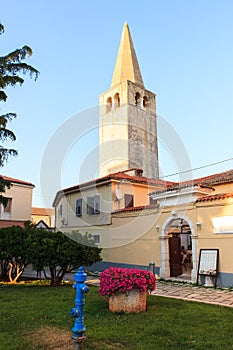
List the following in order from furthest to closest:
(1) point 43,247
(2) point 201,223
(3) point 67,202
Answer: (3) point 67,202, (2) point 201,223, (1) point 43,247

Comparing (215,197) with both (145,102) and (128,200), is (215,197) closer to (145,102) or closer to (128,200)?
(128,200)

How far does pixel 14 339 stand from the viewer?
18.0 feet

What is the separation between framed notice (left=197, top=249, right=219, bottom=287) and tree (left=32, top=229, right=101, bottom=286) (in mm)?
4341

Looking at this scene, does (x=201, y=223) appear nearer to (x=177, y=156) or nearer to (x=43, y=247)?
(x=177, y=156)

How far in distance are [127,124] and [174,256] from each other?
2297cm

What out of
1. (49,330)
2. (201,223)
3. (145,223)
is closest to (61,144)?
(145,223)

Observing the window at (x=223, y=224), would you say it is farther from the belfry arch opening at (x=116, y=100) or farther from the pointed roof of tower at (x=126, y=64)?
the pointed roof of tower at (x=126, y=64)

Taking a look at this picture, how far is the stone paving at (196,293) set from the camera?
365 inches

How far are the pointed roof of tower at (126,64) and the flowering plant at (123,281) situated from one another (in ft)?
112

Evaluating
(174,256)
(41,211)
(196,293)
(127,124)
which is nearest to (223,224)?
(196,293)

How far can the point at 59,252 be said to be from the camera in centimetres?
1125

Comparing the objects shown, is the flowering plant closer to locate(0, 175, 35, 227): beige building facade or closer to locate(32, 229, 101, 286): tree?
locate(32, 229, 101, 286): tree

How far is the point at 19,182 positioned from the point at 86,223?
8.57 metres

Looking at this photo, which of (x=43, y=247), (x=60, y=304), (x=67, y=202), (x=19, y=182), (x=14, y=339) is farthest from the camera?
(x=19, y=182)
